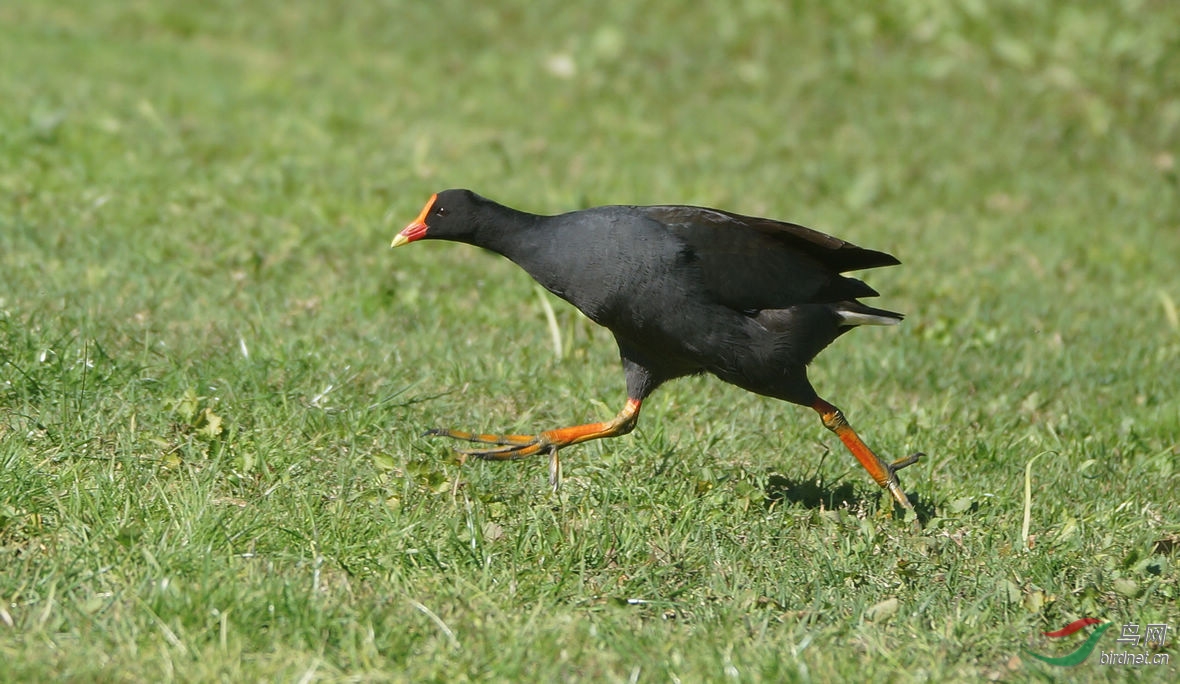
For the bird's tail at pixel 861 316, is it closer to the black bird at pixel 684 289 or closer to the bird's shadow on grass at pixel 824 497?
the black bird at pixel 684 289

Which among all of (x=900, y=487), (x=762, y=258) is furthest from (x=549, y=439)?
(x=900, y=487)

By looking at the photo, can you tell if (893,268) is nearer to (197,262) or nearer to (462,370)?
(462,370)

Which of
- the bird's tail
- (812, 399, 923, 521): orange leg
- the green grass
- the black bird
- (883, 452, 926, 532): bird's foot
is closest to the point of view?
the green grass

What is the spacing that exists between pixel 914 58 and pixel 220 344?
22.6 ft

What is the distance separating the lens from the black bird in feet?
13.0

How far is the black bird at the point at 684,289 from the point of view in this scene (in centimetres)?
395

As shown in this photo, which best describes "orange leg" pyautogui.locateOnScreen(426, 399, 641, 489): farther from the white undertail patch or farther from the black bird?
the white undertail patch

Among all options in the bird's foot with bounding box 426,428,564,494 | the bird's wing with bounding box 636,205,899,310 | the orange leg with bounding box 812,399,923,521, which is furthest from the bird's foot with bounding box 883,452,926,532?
the bird's foot with bounding box 426,428,564,494

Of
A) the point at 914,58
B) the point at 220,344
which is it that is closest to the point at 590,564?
the point at 220,344

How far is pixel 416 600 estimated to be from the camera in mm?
3316

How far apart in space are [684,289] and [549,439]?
0.66 m

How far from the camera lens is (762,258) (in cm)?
420

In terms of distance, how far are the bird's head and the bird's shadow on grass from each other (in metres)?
1.26

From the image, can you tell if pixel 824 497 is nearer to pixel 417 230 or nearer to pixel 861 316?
pixel 861 316
